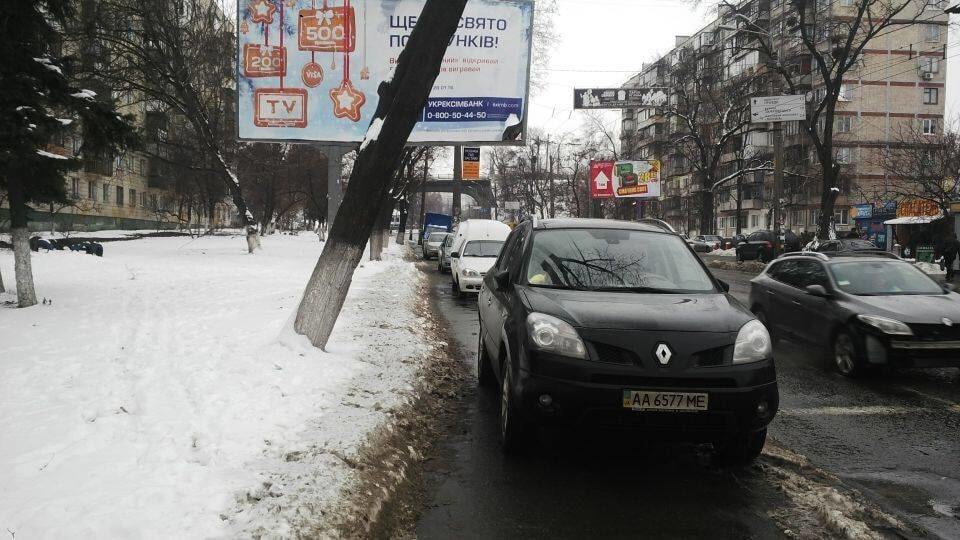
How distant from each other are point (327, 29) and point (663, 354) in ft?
40.2

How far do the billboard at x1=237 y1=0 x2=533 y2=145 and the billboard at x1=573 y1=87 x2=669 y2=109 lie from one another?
928 inches

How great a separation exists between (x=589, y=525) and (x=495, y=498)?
0.59m

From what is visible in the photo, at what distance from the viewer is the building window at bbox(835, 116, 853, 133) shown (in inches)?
2367

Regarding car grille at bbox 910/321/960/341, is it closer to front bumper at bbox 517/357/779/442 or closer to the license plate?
front bumper at bbox 517/357/779/442

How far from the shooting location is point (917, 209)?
3362 centimetres

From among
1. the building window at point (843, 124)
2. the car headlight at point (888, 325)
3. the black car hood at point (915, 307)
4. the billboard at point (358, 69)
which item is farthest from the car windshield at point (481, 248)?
the building window at point (843, 124)

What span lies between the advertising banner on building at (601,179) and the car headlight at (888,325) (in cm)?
3820

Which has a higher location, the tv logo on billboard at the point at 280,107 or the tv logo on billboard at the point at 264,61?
the tv logo on billboard at the point at 264,61

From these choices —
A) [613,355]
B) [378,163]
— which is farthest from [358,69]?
[613,355]

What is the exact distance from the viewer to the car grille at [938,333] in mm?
6434

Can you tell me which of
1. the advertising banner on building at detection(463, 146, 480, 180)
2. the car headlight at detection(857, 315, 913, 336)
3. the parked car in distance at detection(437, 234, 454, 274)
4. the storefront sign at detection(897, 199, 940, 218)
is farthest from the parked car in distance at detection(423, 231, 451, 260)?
the car headlight at detection(857, 315, 913, 336)

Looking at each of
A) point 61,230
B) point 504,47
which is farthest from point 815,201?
point 61,230

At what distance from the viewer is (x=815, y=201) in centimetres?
5622

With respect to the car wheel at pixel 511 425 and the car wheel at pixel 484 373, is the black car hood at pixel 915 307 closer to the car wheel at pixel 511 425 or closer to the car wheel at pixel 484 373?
the car wheel at pixel 484 373
